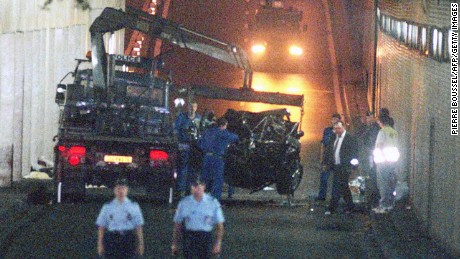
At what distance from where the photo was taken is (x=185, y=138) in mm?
23766

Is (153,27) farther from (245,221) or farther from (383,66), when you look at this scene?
(383,66)

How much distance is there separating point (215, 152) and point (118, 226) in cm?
934

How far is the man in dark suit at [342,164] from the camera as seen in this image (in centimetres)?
2114

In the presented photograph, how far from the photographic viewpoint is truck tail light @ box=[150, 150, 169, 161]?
21234 mm

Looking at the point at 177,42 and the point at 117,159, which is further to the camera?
the point at 177,42

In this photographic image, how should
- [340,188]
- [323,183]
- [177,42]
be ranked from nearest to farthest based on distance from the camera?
[340,188]
[323,183]
[177,42]

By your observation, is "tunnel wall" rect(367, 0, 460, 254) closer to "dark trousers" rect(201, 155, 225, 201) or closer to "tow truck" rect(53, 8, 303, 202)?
"tow truck" rect(53, 8, 303, 202)

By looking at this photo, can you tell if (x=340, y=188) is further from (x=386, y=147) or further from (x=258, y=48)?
(x=258, y=48)

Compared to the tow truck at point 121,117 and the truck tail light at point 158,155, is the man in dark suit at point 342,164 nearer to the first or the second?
the tow truck at point 121,117

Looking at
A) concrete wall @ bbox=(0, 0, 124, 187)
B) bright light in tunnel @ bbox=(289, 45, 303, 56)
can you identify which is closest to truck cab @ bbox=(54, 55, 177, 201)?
concrete wall @ bbox=(0, 0, 124, 187)

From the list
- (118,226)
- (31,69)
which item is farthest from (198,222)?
(31,69)

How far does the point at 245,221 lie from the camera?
780 inches

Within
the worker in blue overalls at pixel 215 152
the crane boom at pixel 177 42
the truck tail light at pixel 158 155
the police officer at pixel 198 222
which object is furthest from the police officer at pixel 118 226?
the crane boom at pixel 177 42

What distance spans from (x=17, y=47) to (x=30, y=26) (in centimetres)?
202
